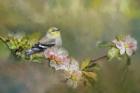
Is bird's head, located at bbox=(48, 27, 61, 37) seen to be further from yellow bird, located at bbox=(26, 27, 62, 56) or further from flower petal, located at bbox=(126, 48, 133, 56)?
flower petal, located at bbox=(126, 48, 133, 56)

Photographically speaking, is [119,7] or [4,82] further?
[119,7]

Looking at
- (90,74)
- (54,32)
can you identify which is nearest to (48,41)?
(54,32)

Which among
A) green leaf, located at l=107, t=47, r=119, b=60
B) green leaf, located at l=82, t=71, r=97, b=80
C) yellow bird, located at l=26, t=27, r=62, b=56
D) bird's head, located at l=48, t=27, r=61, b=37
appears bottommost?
green leaf, located at l=82, t=71, r=97, b=80

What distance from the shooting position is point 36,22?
1.30 meters

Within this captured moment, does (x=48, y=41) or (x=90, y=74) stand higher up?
(x=48, y=41)

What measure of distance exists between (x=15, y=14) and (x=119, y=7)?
16.4 inches

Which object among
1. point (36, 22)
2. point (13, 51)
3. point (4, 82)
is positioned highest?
point (36, 22)

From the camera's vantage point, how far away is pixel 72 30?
132 cm

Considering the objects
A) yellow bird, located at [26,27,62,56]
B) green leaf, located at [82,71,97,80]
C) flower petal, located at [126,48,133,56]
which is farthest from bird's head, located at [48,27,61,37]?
flower petal, located at [126,48,133,56]

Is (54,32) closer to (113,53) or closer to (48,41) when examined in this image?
(48,41)

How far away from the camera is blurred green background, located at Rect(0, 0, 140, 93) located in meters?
1.28

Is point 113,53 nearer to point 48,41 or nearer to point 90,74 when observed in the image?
point 90,74

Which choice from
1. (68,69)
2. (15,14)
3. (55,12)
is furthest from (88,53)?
Result: (15,14)

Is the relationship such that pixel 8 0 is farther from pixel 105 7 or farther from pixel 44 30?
pixel 105 7
